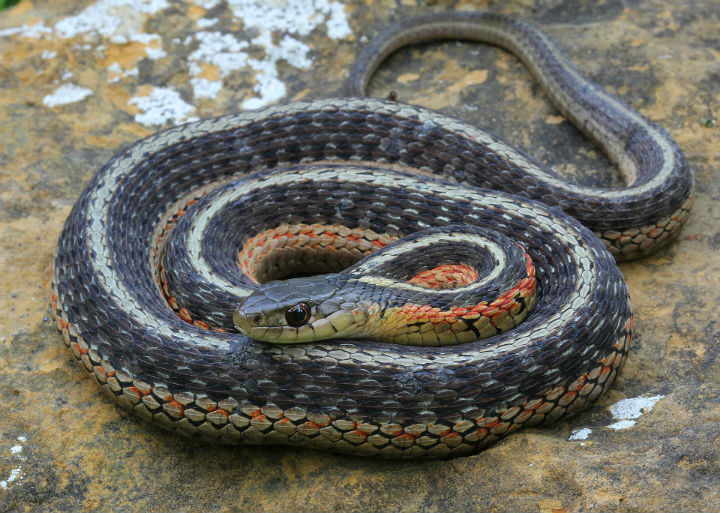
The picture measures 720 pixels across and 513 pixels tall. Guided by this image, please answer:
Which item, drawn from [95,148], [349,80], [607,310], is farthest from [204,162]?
[607,310]

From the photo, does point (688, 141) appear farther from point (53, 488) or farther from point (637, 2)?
point (53, 488)

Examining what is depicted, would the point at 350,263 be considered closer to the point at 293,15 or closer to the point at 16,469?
the point at 16,469

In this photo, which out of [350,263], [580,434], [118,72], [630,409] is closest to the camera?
[580,434]

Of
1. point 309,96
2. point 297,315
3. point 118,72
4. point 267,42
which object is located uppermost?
point 297,315

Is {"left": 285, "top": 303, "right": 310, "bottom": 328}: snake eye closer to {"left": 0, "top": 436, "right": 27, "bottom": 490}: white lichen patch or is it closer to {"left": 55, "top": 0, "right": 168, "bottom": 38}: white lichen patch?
{"left": 0, "top": 436, "right": 27, "bottom": 490}: white lichen patch

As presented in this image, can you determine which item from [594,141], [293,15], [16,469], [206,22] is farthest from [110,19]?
[16,469]

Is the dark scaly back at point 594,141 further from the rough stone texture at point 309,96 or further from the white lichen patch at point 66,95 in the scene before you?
the white lichen patch at point 66,95

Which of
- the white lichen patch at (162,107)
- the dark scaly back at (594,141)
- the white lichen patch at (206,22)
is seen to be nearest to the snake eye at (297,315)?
the dark scaly back at (594,141)
